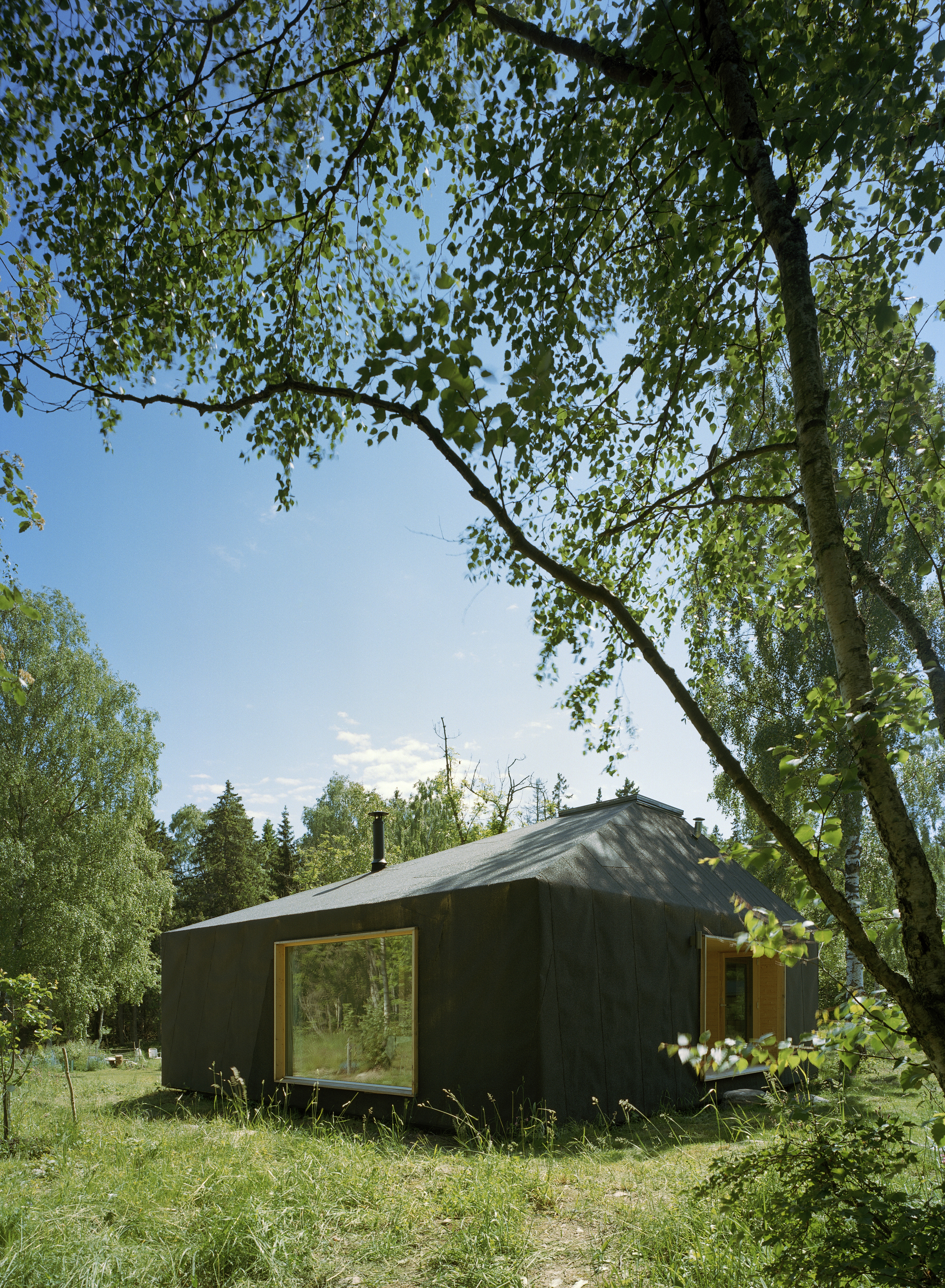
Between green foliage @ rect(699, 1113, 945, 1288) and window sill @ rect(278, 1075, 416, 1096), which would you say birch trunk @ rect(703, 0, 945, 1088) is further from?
window sill @ rect(278, 1075, 416, 1096)

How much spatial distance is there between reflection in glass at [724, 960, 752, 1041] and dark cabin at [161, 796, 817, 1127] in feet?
0.07

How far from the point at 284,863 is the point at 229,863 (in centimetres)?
266

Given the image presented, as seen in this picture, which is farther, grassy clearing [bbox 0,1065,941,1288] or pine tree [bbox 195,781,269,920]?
pine tree [bbox 195,781,269,920]

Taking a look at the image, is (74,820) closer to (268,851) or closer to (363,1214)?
(268,851)

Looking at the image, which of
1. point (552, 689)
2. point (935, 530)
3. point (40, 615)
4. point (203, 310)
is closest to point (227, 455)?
point (203, 310)

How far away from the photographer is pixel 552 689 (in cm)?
489

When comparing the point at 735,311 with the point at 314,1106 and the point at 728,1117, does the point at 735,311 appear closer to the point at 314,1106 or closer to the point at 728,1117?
the point at 728,1117

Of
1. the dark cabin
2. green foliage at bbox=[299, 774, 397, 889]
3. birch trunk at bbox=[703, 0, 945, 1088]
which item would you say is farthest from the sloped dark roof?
green foliage at bbox=[299, 774, 397, 889]

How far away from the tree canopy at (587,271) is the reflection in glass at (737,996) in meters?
5.08

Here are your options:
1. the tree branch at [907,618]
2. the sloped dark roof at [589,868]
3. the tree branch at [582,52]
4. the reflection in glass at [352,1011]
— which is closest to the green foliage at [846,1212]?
the tree branch at [907,618]

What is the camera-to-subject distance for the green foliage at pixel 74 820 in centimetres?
1403

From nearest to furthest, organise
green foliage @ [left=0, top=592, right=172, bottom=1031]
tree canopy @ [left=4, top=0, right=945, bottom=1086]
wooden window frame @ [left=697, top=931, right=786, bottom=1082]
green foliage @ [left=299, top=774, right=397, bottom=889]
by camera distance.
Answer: tree canopy @ [left=4, top=0, right=945, bottom=1086] < wooden window frame @ [left=697, top=931, right=786, bottom=1082] < green foliage @ [left=0, top=592, right=172, bottom=1031] < green foliage @ [left=299, top=774, right=397, bottom=889]

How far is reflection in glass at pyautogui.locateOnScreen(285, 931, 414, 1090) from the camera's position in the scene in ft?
20.1

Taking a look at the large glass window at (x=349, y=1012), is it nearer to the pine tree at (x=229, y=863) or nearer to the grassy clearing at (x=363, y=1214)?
the grassy clearing at (x=363, y=1214)
